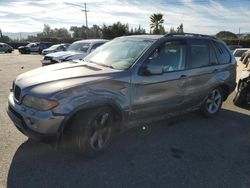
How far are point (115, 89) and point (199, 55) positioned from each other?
94.3 inches

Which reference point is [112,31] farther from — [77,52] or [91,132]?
[91,132]

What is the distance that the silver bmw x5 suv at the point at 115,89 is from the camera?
3.83m

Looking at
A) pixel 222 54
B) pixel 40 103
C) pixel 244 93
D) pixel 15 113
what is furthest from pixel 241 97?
pixel 15 113

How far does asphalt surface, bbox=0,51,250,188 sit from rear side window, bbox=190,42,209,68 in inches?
50.9

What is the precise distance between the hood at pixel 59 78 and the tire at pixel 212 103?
2.81m

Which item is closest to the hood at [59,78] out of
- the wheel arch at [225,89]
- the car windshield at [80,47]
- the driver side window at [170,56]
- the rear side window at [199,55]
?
the driver side window at [170,56]

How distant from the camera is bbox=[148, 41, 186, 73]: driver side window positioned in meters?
4.97

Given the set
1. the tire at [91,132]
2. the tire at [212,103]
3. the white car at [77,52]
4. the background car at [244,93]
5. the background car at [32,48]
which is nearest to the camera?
the tire at [91,132]

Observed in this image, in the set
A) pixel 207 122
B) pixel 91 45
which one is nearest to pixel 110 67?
pixel 207 122

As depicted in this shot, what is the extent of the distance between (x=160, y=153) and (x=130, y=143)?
57 centimetres

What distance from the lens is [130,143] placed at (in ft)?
16.1

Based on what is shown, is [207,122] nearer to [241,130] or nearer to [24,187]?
[241,130]

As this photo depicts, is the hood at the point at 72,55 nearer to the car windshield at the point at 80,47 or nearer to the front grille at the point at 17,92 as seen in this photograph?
the car windshield at the point at 80,47

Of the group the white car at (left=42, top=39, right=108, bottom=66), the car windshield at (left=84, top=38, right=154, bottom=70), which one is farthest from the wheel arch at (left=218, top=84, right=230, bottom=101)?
the white car at (left=42, top=39, right=108, bottom=66)
